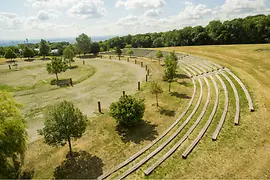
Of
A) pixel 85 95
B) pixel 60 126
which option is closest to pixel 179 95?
pixel 85 95

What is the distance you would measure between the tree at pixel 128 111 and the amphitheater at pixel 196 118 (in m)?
2.55

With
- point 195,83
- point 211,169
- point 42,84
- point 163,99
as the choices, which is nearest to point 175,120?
point 163,99

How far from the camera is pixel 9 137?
8766 mm

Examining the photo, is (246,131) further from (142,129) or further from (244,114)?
(142,129)

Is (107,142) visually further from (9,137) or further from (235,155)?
(235,155)

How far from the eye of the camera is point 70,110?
37.1ft

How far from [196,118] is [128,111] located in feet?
19.2

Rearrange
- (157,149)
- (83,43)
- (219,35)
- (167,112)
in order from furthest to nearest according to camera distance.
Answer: (83,43), (219,35), (167,112), (157,149)

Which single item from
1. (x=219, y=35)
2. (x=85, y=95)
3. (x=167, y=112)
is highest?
(x=219, y=35)

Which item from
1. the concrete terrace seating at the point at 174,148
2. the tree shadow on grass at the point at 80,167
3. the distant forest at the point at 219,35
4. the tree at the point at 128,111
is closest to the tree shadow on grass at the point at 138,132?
the tree at the point at 128,111

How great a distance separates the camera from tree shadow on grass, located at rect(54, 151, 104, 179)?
10100 mm

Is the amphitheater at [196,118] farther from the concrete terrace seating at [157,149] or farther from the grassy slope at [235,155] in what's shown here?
the grassy slope at [235,155]

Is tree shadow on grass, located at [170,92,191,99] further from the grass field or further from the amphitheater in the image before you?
the amphitheater

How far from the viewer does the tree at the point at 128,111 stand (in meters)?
14.1
